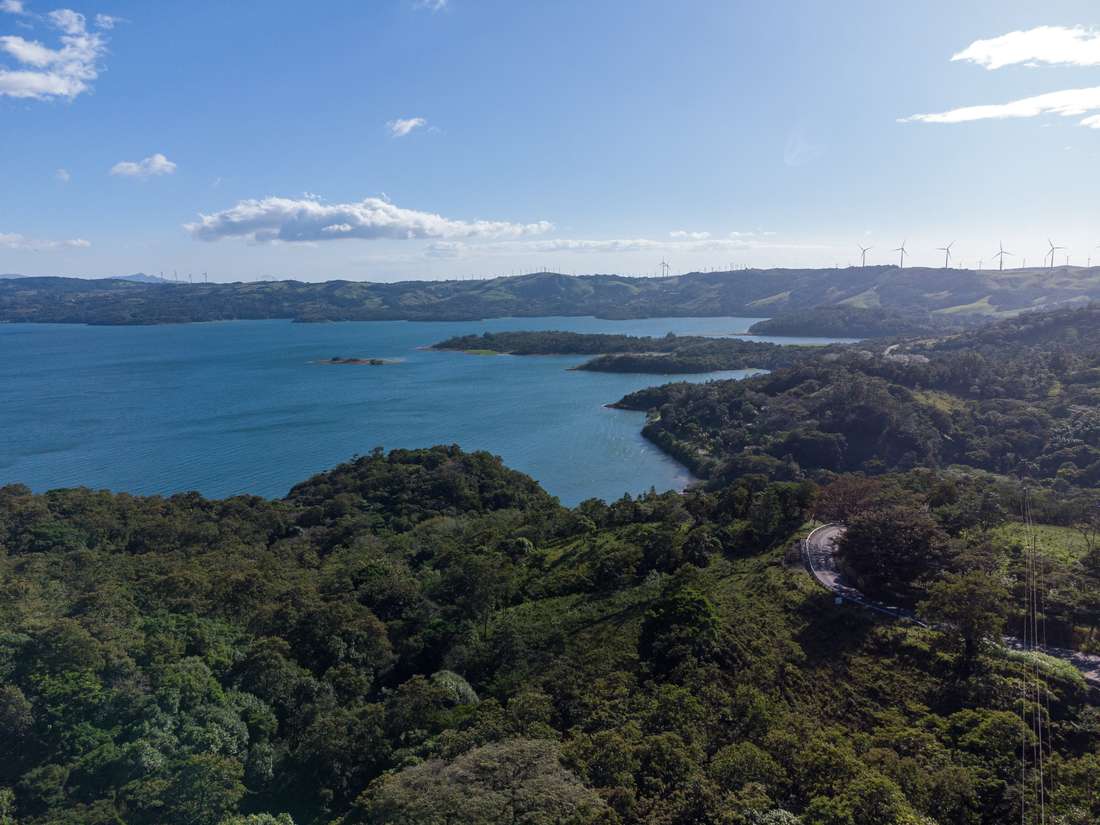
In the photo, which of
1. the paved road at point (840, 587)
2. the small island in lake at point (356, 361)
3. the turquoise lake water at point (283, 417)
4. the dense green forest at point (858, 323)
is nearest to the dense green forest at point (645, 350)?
the turquoise lake water at point (283, 417)

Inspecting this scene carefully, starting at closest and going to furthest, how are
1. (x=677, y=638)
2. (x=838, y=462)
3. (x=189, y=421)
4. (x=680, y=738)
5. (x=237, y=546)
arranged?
1. (x=680, y=738)
2. (x=677, y=638)
3. (x=237, y=546)
4. (x=838, y=462)
5. (x=189, y=421)

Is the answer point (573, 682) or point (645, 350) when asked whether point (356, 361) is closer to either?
point (645, 350)

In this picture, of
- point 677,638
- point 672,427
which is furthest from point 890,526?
point 672,427

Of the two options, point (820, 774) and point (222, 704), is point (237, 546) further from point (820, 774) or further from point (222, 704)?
point (820, 774)

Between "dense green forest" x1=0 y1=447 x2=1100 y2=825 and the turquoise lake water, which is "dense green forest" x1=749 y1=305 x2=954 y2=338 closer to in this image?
the turquoise lake water

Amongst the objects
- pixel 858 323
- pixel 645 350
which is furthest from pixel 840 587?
pixel 858 323

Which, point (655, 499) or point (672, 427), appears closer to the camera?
point (655, 499)

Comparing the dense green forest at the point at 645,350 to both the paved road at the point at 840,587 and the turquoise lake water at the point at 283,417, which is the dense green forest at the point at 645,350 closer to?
the turquoise lake water at the point at 283,417
